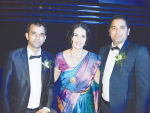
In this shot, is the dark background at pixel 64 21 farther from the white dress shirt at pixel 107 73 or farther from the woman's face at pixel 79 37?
the white dress shirt at pixel 107 73

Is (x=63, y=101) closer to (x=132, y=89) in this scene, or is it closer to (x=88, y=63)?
(x=88, y=63)

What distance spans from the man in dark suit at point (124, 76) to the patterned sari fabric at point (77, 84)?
171 millimetres

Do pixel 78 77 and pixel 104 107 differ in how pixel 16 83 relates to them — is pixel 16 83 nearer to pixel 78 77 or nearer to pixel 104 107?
pixel 78 77

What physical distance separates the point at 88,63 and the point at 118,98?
59cm

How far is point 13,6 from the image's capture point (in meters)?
2.52

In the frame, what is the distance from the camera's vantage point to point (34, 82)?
3.81 feet

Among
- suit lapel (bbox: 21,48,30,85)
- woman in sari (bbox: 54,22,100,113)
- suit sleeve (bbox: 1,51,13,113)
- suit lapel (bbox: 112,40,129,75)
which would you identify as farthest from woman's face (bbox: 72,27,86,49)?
suit sleeve (bbox: 1,51,13,113)

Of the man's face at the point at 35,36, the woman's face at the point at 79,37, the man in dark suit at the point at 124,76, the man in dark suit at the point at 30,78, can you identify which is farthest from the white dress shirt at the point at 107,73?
the man's face at the point at 35,36

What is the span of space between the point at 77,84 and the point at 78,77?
9cm

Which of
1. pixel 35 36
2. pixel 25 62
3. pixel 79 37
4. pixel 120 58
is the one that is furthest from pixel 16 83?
pixel 120 58

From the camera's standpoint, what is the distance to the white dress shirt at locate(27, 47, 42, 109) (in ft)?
3.78

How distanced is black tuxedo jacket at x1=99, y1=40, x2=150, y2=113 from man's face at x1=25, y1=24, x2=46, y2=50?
1056 millimetres

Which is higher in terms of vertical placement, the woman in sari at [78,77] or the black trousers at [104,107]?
the woman in sari at [78,77]

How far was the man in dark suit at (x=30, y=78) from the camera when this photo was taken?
1081 mm
